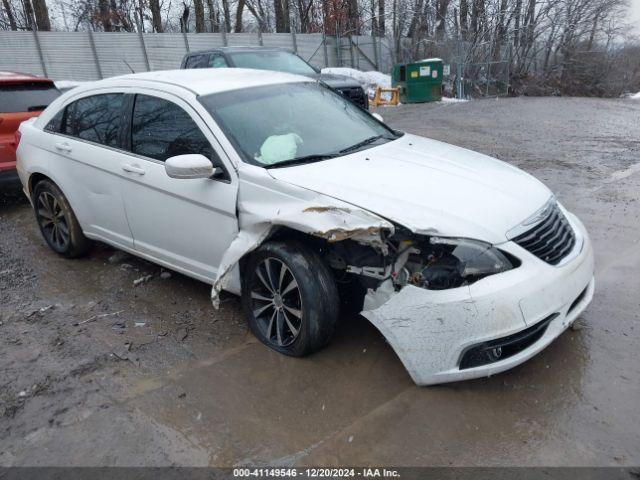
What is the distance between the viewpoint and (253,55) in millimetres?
10211

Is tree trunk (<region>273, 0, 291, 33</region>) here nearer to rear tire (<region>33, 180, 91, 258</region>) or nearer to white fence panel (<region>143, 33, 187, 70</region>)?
white fence panel (<region>143, 33, 187, 70</region>)

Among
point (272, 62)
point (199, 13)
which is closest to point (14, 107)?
point (272, 62)

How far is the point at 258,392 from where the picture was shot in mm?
3020

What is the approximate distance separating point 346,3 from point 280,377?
24.4 metres

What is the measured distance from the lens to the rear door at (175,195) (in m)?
3.44

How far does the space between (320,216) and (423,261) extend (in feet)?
1.96

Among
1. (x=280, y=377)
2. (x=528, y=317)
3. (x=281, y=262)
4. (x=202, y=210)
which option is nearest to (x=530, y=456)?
(x=528, y=317)

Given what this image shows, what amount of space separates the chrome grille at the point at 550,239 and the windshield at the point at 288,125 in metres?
1.34

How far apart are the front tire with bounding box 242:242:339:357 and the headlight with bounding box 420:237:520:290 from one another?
60 centimetres

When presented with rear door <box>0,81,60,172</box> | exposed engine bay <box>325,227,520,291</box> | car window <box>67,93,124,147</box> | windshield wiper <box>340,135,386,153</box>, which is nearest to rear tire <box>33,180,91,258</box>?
car window <box>67,93,124,147</box>

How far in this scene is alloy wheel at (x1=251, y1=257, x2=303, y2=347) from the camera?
3.18 metres

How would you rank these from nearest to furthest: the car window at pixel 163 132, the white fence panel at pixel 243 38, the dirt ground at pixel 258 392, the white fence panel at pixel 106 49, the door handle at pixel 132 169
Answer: the dirt ground at pixel 258 392 < the car window at pixel 163 132 < the door handle at pixel 132 169 < the white fence panel at pixel 106 49 < the white fence panel at pixel 243 38

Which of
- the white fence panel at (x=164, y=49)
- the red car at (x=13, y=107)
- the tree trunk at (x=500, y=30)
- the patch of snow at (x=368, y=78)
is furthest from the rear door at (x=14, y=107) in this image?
the tree trunk at (x=500, y=30)

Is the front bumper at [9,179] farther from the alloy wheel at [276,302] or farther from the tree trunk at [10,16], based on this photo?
the tree trunk at [10,16]
